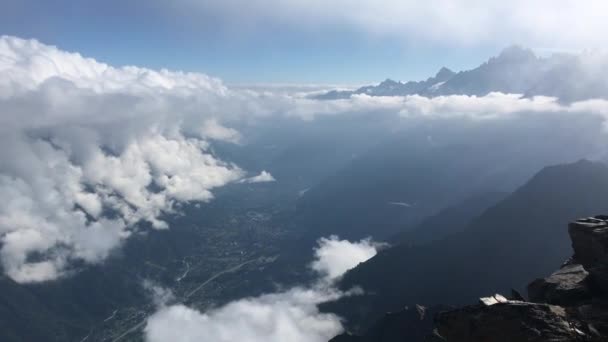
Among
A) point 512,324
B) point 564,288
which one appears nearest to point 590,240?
point 564,288

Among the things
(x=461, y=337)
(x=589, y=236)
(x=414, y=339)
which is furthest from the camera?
(x=414, y=339)

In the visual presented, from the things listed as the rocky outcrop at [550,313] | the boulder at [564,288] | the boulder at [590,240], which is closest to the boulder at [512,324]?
the rocky outcrop at [550,313]

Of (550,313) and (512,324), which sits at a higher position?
(550,313)

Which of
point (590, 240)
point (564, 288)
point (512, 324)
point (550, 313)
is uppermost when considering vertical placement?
point (590, 240)

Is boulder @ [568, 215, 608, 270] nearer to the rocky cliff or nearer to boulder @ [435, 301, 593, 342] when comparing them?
the rocky cliff

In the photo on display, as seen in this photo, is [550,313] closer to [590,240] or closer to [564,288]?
[564,288]

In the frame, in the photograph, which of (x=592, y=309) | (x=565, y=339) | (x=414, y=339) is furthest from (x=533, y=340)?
(x=414, y=339)

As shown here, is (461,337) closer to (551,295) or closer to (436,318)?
(436,318)

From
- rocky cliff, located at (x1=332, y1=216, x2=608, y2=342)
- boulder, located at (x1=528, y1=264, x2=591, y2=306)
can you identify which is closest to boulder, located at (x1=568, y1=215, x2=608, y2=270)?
rocky cliff, located at (x1=332, y1=216, x2=608, y2=342)

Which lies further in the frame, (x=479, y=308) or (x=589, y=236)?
(x=589, y=236)
